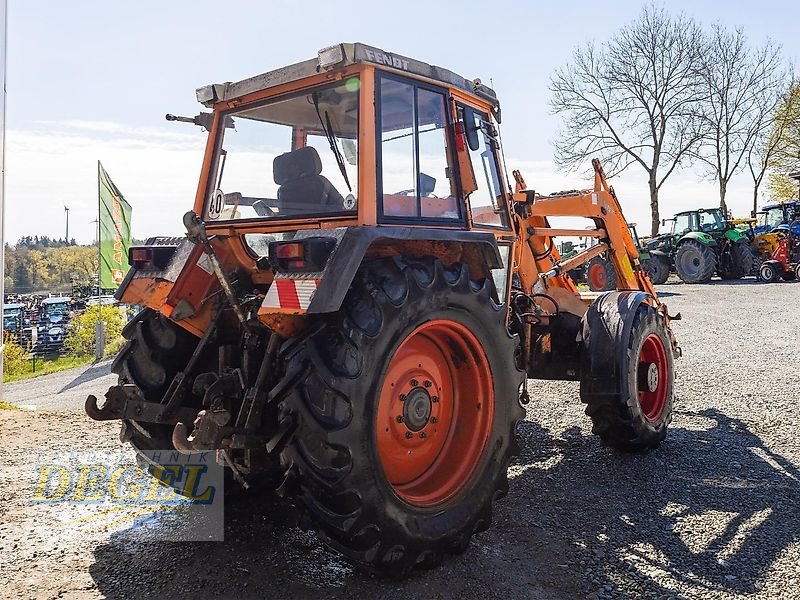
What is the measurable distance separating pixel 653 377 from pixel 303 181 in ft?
10.9

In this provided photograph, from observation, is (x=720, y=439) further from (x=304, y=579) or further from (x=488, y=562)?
(x=304, y=579)

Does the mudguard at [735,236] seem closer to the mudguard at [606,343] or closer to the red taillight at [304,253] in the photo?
the mudguard at [606,343]

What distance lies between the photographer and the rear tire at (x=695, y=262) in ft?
67.3

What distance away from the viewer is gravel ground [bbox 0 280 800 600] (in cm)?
319

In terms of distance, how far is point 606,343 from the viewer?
16.7ft

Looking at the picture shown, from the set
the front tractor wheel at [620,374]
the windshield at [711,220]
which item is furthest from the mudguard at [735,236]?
the front tractor wheel at [620,374]

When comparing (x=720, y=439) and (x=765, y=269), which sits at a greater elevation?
(x=765, y=269)

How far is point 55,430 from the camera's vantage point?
624cm

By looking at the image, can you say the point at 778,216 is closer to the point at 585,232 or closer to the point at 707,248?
the point at 707,248

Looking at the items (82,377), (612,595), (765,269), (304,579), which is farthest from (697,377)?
(765,269)

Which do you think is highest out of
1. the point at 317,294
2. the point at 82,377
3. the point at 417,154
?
the point at 417,154

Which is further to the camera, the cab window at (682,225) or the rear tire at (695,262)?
the cab window at (682,225)

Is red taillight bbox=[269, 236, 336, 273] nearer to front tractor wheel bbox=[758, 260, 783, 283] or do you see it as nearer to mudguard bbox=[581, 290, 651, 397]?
mudguard bbox=[581, 290, 651, 397]

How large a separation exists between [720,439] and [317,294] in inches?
162
